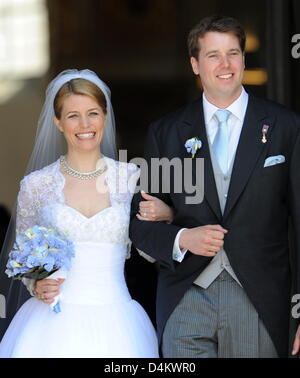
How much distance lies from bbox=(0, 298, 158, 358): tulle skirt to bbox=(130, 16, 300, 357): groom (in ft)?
0.70

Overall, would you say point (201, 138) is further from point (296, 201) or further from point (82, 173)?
point (82, 173)

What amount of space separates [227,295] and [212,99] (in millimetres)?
919

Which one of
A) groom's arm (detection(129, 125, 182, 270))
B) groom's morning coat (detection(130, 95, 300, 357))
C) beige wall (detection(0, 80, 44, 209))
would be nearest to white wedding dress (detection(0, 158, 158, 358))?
groom's arm (detection(129, 125, 182, 270))

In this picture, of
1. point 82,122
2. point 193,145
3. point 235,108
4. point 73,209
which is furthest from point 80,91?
point 235,108

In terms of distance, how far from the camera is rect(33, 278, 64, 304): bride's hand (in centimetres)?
392

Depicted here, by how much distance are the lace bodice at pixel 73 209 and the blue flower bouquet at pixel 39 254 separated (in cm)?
18

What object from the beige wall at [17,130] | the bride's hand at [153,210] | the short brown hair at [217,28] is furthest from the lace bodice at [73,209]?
the beige wall at [17,130]

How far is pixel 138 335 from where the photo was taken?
13.1ft

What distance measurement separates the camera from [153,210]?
3.82m

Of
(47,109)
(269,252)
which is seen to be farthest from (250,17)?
(269,252)

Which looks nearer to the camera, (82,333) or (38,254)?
(38,254)

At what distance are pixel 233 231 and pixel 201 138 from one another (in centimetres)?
47

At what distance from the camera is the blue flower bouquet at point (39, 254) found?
3.77m

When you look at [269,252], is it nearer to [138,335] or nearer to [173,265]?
[173,265]
